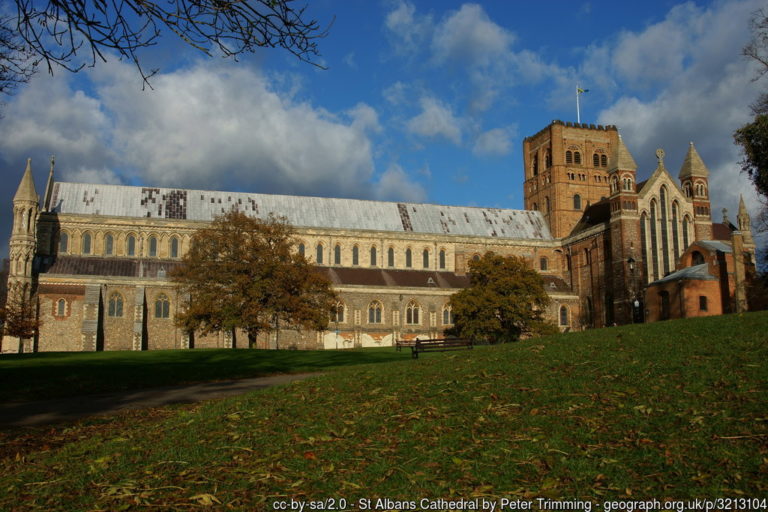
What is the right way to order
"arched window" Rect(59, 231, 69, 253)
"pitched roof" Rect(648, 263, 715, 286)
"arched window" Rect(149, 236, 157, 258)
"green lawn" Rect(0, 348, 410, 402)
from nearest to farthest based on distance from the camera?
"green lawn" Rect(0, 348, 410, 402)
"pitched roof" Rect(648, 263, 715, 286)
"arched window" Rect(59, 231, 69, 253)
"arched window" Rect(149, 236, 157, 258)

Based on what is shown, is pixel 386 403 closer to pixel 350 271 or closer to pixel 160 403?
pixel 160 403

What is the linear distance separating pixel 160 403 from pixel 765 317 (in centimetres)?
1428

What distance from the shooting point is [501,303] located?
46156mm

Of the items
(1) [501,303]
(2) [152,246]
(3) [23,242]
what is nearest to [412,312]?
(1) [501,303]

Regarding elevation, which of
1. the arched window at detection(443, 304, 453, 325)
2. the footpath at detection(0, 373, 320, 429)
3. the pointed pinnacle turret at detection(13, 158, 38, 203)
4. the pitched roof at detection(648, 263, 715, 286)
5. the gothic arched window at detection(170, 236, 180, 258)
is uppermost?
the pointed pinnacle turret at detection(13, 158, 38, 203)

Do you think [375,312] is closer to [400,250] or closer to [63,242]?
[400,250]

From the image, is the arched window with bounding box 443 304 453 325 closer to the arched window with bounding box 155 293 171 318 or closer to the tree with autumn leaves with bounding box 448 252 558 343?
the tree with autumn leaves with bounding box 448 252 558 343

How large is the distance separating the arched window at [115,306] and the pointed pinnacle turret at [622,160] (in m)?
41.6

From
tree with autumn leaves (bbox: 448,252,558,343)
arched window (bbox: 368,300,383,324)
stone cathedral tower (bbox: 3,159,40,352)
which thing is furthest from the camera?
arched window (bbox: 368,300,383,324)

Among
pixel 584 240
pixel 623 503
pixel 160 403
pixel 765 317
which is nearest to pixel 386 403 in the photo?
pixel 623 503

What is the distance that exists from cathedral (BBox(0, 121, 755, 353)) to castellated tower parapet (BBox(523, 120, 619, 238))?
0.14 m

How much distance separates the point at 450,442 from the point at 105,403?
9.92m

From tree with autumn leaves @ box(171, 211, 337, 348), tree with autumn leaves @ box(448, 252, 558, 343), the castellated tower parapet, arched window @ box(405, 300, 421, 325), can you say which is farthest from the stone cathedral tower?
the castellated tower parapet

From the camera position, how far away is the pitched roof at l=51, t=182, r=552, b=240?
5641 centimetres
